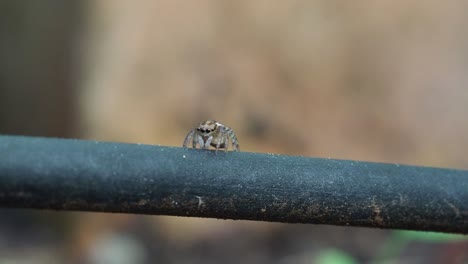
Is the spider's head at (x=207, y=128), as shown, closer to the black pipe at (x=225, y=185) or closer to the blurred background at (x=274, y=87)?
the black pipe at (x=225, y=185)

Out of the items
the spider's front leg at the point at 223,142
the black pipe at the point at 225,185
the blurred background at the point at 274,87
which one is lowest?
the black pipe at the point at 225,185

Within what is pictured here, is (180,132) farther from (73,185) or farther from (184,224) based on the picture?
(73,185)

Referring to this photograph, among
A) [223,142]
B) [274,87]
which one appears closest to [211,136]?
[223,142]

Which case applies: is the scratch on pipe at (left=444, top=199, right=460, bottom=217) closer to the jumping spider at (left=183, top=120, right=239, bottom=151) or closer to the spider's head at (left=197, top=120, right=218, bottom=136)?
the jumping spider at (left=183, top=120, right=239, bottom=151)

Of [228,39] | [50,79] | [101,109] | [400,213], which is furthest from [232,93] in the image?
[400,213]

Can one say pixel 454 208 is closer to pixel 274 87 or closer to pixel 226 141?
pixel 226 141

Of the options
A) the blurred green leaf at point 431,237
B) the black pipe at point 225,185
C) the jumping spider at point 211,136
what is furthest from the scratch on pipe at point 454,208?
the blurred green leaf at point 431,237
